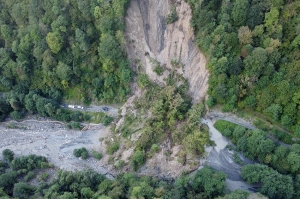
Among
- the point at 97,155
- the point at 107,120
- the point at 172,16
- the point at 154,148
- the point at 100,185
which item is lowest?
the point at 100,185

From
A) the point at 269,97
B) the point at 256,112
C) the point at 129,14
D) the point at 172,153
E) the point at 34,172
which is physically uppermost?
the point at 129,14

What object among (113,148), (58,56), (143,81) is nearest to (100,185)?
(113,148)

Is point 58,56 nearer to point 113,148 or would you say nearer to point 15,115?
point 15,115

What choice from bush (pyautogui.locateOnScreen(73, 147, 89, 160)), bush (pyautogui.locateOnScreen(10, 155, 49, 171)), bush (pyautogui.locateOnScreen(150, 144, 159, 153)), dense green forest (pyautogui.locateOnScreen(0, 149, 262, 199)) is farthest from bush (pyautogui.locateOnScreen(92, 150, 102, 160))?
bush (pyautogui.locateOnScreen(150, 144, 159, 153))

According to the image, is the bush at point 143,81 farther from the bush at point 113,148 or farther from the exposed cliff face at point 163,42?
the bush at point 113,148

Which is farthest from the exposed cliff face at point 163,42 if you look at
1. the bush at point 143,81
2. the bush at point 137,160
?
the bush at point 137,160

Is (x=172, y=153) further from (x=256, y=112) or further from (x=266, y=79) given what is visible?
(x=266, y=79)

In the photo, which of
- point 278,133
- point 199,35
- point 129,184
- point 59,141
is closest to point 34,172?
point 59,141
